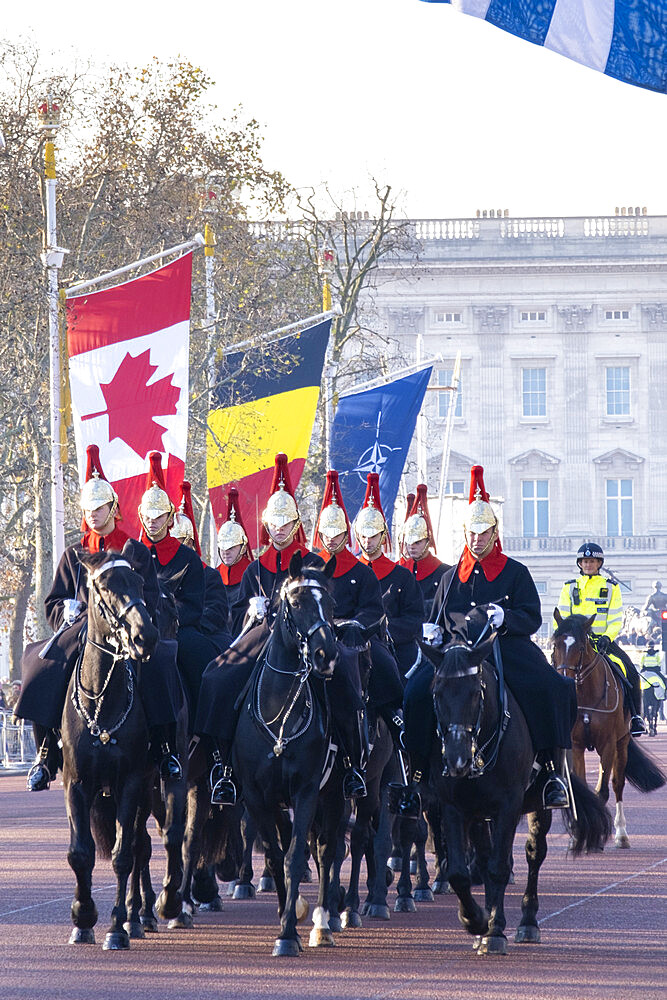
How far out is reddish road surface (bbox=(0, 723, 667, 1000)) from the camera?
9.14 meters

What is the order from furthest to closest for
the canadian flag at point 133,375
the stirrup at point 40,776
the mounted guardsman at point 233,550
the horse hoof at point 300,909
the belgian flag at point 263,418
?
the belgian flag at point 263,418
the canadian flag at point 133,375
the mounted guardsman at point 233,550
the stirrup at point 40,776
the horse hoof at point 300,909

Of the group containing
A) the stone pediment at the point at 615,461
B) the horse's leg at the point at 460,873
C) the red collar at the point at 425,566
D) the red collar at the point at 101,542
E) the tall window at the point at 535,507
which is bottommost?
the horse's leg at the point at 460,873

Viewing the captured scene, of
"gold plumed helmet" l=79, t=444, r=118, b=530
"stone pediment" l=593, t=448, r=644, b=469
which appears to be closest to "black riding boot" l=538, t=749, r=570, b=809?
"gold plumed helmet" l=79, t=444, r=118, b=530

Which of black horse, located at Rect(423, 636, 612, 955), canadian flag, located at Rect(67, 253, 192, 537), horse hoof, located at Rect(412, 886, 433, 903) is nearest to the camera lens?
black horse, located at Rect(423, 636, 612, 955)

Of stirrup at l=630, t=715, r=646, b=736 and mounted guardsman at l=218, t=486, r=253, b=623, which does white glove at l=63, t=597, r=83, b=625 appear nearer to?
mounted guardsman at l=218, t=486, r=253, b=623

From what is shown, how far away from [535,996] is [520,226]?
267 feet

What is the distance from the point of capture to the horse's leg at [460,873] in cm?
988

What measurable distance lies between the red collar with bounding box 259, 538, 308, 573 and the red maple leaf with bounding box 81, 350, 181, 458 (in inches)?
336

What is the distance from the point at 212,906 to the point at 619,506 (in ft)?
251

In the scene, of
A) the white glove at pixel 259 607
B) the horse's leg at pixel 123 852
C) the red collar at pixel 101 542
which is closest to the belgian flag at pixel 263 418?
the red collar at pixel 101 542

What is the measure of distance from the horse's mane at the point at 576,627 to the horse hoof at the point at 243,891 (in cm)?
400

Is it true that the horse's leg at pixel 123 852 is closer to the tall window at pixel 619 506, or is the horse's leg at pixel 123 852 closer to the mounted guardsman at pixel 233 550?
the mounted guardsman at pixel 233 550

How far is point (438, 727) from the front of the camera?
1022 centimetres

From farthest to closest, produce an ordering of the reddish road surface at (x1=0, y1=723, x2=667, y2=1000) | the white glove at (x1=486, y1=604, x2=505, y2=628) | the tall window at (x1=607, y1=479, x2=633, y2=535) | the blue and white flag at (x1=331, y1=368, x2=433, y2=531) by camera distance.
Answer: the tall window at (x1=607, y1=479, x2=633, y2=535)
the blue and white flag at (x1=331, y1=368, x2=433, y2=531)
the white glove at (x1=486, y1=604, x2=505, y2=628)
the reddish road surface at (x1=0, y1=723, x2=667, y2=1000)
